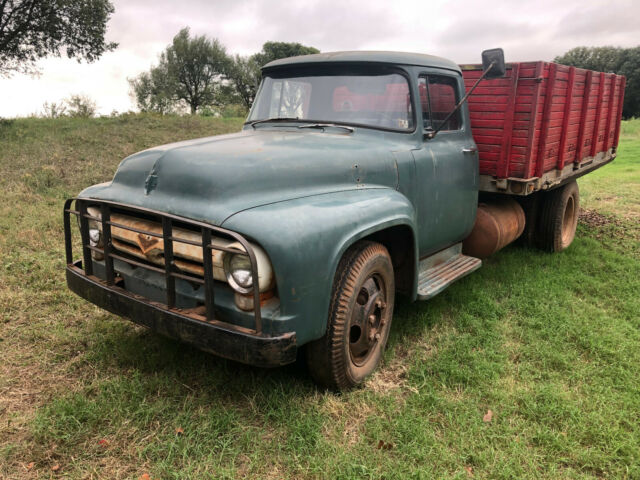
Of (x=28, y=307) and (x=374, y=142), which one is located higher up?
(x=374, y=142)

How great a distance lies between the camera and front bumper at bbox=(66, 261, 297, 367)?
2.32m

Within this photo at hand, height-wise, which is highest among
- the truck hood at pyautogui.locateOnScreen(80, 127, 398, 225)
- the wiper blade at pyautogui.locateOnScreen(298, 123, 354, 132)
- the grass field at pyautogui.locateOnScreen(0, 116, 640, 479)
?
the wiper blade at pyautogui.locateOnScreen(298, 123, 354, 132)

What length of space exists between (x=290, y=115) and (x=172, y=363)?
2.03 meters

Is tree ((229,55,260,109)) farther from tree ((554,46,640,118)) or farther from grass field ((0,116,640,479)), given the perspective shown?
grass field ((0,116,640,479))

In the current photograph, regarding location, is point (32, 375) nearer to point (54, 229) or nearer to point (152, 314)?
point (152, 314)

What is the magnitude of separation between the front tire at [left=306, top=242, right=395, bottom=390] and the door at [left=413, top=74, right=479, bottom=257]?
725mm

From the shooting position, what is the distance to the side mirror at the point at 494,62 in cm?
338

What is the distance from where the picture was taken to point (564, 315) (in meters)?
4.12

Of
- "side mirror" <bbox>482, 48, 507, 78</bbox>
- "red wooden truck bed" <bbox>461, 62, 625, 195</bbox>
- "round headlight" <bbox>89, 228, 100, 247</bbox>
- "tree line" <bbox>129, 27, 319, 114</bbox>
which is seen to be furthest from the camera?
"tree line" <bbox>129, 27, 319, 114</bbox>

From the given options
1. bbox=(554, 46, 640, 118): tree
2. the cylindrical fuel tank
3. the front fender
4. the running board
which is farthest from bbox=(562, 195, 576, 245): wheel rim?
bbox=(554, 46, 640, 118): tree

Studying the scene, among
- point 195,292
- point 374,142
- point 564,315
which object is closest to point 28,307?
point 195,292

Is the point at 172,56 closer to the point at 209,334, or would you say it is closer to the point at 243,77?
the point at 243,77

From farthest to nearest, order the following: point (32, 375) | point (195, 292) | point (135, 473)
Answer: point (32, 375), point (195, 292), point (135, 473)

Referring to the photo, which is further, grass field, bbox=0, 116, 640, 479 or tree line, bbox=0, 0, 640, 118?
tree line, bbox=0, 0, 640, 118
